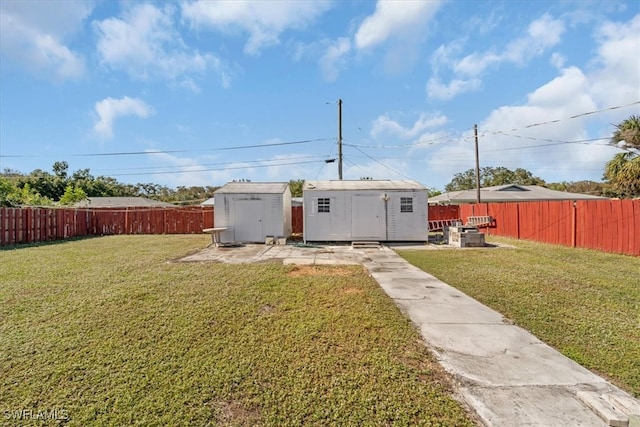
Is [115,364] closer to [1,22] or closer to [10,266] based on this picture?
[10,266]

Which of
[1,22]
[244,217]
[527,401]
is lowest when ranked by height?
[527,401]

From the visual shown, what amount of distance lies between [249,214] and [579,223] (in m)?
11.2

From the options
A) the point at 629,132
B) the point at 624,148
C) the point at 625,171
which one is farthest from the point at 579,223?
the point at 629,132

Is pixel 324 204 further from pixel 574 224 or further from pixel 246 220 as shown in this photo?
pixel 574 224

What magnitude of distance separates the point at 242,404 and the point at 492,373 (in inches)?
79.4

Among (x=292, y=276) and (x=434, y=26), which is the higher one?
(x=434, y=26)

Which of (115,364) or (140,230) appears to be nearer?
(115,364)

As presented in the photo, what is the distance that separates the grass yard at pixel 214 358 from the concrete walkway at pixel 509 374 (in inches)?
8.9

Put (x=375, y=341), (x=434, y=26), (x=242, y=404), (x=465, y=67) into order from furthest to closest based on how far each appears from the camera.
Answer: (x=465, y=67) → (x=434, y=26) → (x=375, y=341) → (x=242, y=404)

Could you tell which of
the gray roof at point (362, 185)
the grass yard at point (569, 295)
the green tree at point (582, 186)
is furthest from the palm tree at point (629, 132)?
the green tree at point (582, 186)

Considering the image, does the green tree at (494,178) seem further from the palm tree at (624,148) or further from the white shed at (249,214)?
the white shed at (249,214)

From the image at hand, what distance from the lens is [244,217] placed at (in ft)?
40.1

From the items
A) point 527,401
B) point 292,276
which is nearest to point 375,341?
point 527,401

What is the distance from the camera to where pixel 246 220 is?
1222 centimetres
